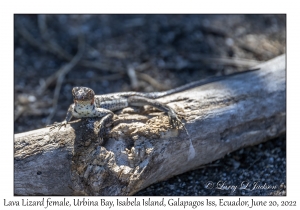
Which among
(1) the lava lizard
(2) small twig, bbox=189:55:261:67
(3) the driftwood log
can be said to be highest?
(2) small twig, bbox=189:55:261:67

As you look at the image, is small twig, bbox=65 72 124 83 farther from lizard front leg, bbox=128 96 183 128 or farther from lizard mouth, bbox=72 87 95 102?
lizard mouth, bbox=72 87 95 102

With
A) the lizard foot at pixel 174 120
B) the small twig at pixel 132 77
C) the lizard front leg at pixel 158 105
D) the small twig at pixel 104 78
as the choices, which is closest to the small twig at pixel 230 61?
the small twig at pixel 132 77

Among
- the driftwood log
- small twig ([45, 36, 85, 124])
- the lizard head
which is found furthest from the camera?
small twig ([45, 36, 85, 124])

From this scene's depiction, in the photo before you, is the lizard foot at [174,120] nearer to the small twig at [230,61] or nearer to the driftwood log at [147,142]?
the driftwood log at [147,142]

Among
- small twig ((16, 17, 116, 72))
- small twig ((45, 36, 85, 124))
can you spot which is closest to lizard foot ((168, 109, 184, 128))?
small twig ((45, 36, 85, 124))

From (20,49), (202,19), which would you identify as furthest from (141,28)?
(20,49)

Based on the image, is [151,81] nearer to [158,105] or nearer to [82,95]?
[158,105]

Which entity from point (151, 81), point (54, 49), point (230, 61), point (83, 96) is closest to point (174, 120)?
point (83, 96)
